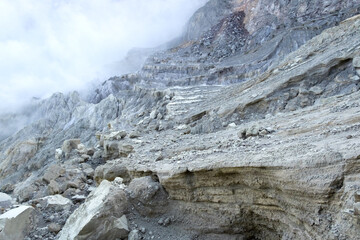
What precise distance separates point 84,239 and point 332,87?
322 inches

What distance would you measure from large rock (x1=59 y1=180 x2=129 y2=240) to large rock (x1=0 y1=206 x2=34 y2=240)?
0.73 m

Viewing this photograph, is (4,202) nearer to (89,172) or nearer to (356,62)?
(89,172)

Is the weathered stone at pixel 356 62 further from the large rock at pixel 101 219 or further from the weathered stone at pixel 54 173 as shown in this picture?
the weathered stone at pixel 54 173

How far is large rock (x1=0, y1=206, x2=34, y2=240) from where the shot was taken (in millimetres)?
4914

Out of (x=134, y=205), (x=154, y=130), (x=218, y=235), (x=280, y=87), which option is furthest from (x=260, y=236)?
(x=154, y=130)

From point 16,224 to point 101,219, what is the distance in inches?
68.9

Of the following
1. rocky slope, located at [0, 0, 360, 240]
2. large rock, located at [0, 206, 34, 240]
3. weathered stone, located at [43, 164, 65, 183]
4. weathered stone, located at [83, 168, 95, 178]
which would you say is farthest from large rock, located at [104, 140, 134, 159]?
large rock, located at [0, 206, 34, 240]

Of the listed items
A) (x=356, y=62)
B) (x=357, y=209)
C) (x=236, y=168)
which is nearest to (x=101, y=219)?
(x=236, y=168)

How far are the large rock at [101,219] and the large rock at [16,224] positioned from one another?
73cm

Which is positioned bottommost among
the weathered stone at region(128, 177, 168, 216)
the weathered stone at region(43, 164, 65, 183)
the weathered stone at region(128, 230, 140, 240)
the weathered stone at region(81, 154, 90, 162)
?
the weathered stone at region(128, 230, 140, 240)

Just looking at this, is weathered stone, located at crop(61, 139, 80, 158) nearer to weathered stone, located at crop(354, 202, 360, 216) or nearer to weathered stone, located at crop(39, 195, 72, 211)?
weathered stone, located at crop(39, 195, 72, 211)

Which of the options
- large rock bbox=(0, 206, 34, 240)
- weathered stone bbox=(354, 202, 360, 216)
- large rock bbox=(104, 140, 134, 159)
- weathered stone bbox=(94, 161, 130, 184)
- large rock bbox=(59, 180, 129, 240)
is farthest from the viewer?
large rock bbox=(104, 140, 134, 159)

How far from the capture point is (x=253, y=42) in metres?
24.8

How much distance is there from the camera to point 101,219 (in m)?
4.67
